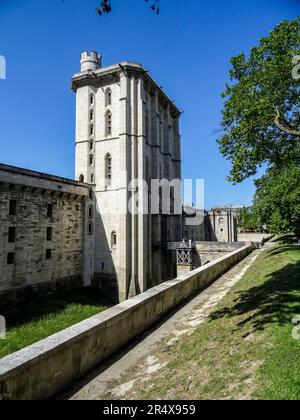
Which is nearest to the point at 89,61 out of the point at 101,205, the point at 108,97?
→ the point at 108,97

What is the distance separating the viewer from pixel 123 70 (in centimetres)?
2941

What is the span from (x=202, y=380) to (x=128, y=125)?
90.6 feet

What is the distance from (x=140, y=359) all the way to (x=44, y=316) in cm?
1580

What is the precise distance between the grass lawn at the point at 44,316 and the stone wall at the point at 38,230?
1.41 metres

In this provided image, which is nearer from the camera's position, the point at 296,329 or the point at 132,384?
the point at 132,384

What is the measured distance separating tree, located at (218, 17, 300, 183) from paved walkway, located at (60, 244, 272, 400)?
16.3 ft

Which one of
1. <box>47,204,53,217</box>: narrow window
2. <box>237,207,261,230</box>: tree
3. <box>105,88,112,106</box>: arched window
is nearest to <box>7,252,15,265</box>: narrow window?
<box>47,204,53,217</box>: narrow window

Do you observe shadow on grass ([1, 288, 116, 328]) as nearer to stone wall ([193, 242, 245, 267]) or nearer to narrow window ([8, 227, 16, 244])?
narrow window ([8, 227, 16, 244])

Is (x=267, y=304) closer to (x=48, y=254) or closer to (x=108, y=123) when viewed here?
(x=48, y=254)

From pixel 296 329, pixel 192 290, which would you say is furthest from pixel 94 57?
pixel 296 329

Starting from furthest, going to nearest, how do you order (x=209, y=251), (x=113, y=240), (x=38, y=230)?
(x=209, y=251), (x=113, y=240), (x=38, y=230)

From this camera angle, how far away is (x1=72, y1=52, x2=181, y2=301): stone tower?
92.1ft

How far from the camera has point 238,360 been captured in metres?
4.38
